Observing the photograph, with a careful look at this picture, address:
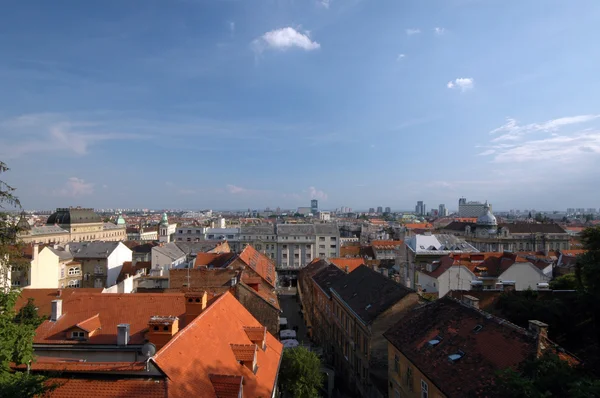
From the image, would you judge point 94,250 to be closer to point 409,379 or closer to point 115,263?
point 115,263

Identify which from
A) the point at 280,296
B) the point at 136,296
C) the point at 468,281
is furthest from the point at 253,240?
the point at 136,296

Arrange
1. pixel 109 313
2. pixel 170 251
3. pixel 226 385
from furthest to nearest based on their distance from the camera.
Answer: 1. pixel 170 251
2. pixel 109 313
3. pixel 226 385

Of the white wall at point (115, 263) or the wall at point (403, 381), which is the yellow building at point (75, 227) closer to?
the white wall at point (115, 263)

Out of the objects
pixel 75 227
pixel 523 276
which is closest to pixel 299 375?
pixel 523 276

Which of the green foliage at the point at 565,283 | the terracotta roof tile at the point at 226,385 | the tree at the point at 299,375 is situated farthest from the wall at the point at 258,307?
the green foliage at the point at 565,283

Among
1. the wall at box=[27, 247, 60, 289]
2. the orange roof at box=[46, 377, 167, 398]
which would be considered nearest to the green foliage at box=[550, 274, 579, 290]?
the orange roof at box=[46, 377, 167, 398]

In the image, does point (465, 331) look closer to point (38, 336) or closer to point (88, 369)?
point (88, 369)
